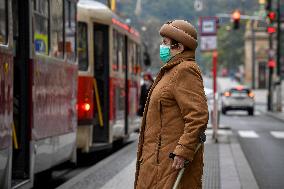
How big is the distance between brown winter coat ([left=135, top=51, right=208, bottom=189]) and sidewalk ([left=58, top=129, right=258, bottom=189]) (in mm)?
5962

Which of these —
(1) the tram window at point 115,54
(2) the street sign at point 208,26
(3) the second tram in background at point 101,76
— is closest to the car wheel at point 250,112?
→ (2) the street sign at point 208,26

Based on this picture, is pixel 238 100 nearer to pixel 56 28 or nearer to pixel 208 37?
pixel 208 37

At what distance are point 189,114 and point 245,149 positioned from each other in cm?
1582

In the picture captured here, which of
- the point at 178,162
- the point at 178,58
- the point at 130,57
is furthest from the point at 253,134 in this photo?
the point at 178,162

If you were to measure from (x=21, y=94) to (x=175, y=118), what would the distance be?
4.25 m

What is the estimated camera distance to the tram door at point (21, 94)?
10.1m

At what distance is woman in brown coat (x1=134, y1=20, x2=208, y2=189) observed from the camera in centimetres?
613

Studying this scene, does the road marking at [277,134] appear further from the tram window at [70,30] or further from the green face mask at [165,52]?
the green face mask at [165,52]

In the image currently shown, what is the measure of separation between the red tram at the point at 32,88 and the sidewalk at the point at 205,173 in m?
0.60

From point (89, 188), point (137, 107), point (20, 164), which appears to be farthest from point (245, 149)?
point (20, 164)

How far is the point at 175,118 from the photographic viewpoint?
623 cm

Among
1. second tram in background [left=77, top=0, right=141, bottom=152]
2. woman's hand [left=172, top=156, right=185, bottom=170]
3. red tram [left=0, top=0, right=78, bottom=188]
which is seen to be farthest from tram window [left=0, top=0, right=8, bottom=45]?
second tram in background [left=77, top=0, right=141, bottom=152]

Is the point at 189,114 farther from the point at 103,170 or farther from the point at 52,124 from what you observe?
the point at 103,170

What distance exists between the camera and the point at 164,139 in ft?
20.5
